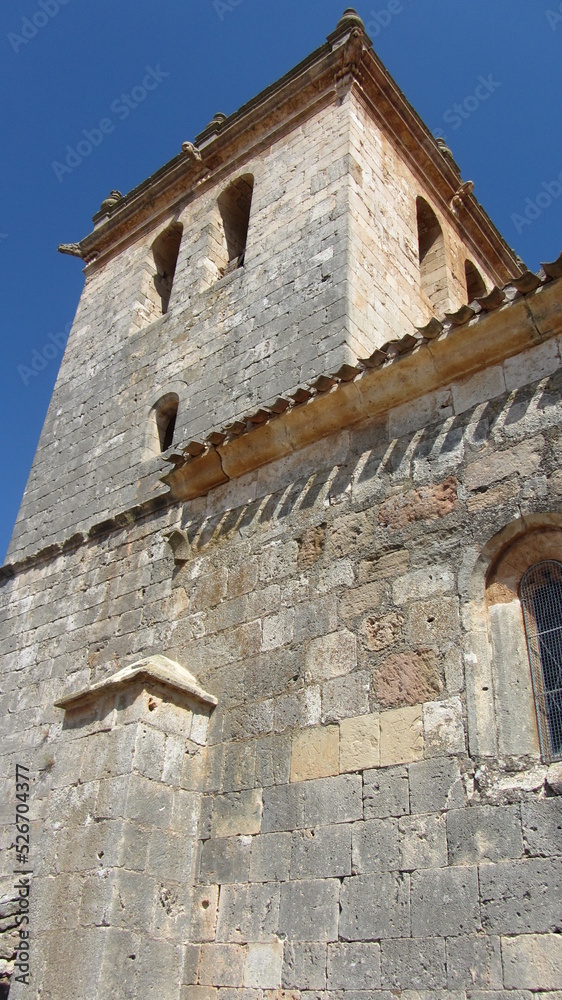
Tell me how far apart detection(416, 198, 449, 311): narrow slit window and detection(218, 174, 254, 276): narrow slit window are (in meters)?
2.20

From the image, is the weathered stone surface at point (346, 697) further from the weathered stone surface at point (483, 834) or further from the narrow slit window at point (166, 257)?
the narrow slit window at point (166, 257)

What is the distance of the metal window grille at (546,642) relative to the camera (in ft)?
13.2

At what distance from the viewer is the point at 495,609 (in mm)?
4480

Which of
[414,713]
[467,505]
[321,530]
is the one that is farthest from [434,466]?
[414,713]

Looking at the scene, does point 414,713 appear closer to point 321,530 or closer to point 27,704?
point 321,530

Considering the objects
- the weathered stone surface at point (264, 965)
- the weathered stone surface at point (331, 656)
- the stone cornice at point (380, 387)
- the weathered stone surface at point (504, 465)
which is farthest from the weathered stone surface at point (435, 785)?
the stone cornice at point (380, 387)

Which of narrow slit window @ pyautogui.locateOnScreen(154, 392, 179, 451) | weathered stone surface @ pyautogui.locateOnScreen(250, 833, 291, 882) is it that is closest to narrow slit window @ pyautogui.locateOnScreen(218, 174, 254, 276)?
narrow slit window @ pyautogui.locateOnScreen(154, 392, 179, 451)

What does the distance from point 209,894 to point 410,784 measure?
1.57 meters

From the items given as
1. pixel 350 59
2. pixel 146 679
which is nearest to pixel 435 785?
pixel 146 679

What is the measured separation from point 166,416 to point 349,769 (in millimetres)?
5218

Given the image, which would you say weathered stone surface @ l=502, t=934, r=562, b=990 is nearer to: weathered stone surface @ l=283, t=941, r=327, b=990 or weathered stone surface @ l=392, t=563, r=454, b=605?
weathered stone surface @ l=283, t=941, r=327, b=990

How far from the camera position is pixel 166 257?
36.5 feet

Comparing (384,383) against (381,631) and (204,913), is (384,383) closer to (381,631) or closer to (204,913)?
(381,631)

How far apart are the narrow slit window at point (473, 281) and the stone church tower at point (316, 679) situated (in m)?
3.43
